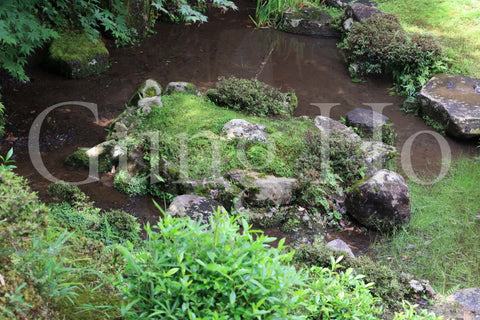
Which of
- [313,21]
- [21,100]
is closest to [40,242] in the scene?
[21,100]

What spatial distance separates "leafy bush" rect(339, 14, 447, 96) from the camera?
855cm

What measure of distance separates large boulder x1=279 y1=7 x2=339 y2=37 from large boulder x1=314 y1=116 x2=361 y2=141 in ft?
16.0

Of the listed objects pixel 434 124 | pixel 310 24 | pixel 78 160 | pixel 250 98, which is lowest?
pixel 78 160

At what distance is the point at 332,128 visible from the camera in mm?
6625

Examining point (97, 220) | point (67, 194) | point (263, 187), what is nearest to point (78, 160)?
point (67, 194)

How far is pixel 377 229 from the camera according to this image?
5.40 metres

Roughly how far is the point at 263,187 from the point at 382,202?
4.79 ft

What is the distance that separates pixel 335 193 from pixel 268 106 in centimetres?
193

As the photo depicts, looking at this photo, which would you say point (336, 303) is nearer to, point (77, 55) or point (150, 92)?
point (150, 92)

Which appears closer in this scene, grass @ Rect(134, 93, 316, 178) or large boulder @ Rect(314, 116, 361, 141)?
grass @ Rect(134, 93, 316, 178)

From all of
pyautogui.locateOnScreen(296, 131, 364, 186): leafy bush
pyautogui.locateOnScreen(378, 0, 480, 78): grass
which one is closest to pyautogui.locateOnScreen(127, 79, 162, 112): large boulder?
pyautogui.locateOnScreen(296, 131, 364, 186): leafy bush

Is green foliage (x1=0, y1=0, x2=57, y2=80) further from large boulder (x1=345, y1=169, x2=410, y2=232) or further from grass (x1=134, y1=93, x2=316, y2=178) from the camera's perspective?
large boulder (x1=345, y1=169, x2=410, y2=232)

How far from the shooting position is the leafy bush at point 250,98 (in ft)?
22.5

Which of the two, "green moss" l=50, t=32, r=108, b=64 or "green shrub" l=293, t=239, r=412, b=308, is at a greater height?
"green moss" l=50, t=32, r=108, b=64
